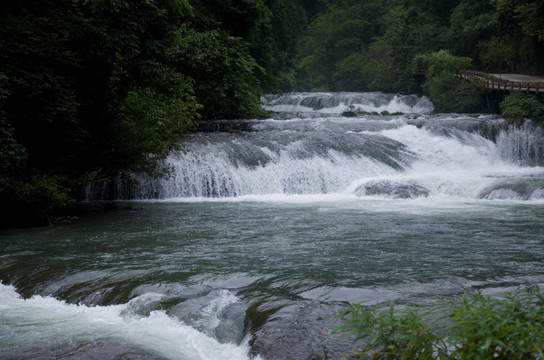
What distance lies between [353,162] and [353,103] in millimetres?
21175

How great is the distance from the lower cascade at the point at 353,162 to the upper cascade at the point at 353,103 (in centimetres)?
1234

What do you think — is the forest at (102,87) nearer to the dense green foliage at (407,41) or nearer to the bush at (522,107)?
the bush at (522,107)

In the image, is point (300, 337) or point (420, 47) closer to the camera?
point (300, 337)

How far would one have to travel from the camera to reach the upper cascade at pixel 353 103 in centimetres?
3844

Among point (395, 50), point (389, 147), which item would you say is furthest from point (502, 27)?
point (389, 147)

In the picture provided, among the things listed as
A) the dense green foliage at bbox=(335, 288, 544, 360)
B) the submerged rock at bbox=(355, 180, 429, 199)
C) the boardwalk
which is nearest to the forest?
the boardwalk

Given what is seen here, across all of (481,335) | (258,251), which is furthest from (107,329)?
(481,335)

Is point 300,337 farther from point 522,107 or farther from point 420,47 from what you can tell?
point 420,47

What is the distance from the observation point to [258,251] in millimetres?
8258

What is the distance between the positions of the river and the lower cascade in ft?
0.21

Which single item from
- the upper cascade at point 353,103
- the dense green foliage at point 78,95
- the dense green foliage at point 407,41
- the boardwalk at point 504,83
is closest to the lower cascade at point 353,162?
the dense green foliage at point 78,95

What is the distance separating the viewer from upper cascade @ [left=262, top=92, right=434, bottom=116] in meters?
38.4

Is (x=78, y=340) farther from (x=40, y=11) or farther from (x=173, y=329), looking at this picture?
(x=40, y=11)

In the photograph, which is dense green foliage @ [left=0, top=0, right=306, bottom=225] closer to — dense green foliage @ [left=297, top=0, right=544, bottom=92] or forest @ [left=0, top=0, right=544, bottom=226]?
forest @ [left=0, top=0, right=544, bottom=226]
